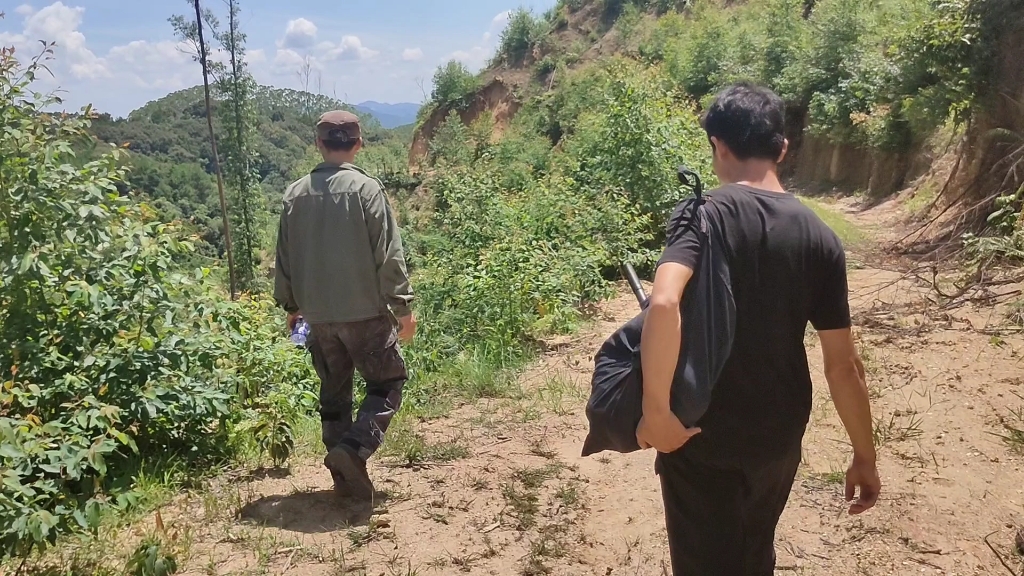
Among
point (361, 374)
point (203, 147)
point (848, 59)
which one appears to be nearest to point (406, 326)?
point (361, 374)

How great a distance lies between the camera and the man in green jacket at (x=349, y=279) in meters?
3.32

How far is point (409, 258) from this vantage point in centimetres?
1316

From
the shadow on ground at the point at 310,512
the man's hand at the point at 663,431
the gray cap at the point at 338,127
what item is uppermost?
the gray cap at the point at 338,127

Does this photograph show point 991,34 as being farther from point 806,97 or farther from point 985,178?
point 806,97

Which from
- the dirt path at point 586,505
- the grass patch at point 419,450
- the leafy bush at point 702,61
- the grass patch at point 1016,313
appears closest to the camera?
the dirt path at point 586,505

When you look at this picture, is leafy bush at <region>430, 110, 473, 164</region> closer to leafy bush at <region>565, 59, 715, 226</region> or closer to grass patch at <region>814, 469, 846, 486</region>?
leafy bush at <region>565, 59, 715, 226</region>

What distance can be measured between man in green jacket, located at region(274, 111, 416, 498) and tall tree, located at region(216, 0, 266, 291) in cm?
2257

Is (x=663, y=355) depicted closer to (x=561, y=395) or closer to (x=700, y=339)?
(x=700, y=339)

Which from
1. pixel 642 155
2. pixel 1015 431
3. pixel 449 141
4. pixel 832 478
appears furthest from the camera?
pixel 449 141

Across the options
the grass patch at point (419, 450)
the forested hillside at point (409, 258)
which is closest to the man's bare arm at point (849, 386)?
the forested hillside at point (409, 258)

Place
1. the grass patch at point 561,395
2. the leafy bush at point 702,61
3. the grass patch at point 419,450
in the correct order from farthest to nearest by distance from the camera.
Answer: the leafy bush at point 702,61 < the grass patch at point 561,395 < the grass patch at point 419,450

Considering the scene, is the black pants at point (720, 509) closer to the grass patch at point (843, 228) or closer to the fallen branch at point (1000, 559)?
the fallen branch at point (1000, 559)

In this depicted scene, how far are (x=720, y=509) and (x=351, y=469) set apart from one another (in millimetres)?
1907

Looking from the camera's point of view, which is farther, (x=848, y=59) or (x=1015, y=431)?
(x=848, y=59)
